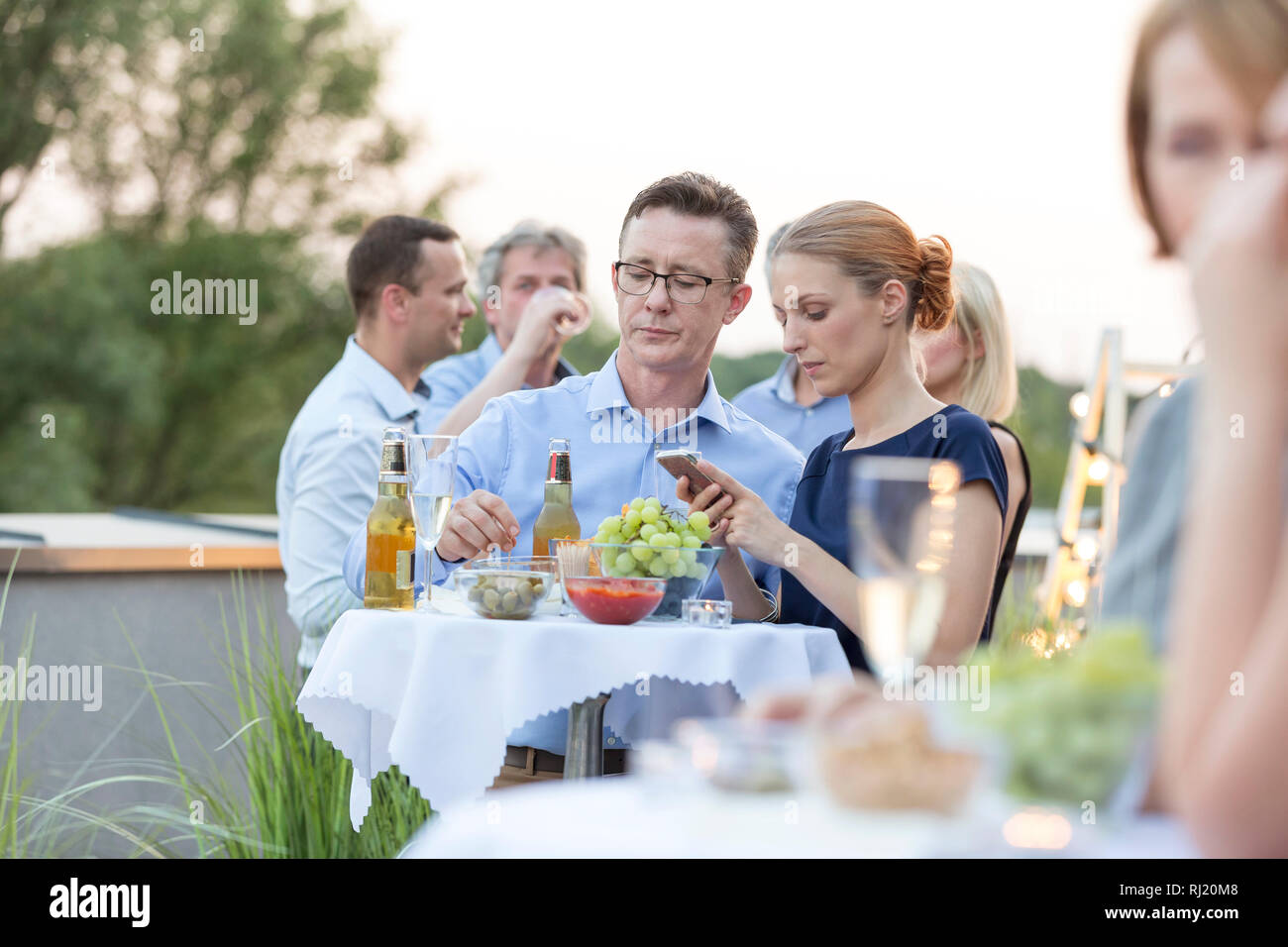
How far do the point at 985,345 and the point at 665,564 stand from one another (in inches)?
74.6

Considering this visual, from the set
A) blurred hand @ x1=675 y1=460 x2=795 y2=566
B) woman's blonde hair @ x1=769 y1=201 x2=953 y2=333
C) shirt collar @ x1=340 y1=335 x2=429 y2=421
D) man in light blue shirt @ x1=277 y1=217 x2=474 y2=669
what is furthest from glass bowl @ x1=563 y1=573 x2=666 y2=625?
shirt collar @ x1=340 y1=335 x2=429 y2=421

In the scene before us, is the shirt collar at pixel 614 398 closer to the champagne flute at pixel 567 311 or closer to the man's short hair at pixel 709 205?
the man's short hair at pixel 709 205

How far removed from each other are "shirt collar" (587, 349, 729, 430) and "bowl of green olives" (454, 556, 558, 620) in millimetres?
888

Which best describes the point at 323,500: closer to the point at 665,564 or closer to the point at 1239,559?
the point at 665,564

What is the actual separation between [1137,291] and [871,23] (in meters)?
4.03

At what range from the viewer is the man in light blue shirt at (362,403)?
4035mm

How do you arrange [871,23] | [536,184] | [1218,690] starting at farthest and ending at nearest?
[536,184], [871,23], [1218,690]

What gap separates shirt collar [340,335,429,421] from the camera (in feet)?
14.7

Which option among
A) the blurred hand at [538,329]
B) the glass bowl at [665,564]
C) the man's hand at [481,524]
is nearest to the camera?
the glass bowl at [665,564]

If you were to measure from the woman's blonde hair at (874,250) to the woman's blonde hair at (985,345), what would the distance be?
3.42 feet

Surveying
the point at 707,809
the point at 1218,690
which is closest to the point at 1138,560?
the point at 1218,690

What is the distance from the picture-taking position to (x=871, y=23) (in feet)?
31.5

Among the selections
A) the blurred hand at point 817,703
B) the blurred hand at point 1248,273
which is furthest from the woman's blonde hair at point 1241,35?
the blurred hand at point 817,703
